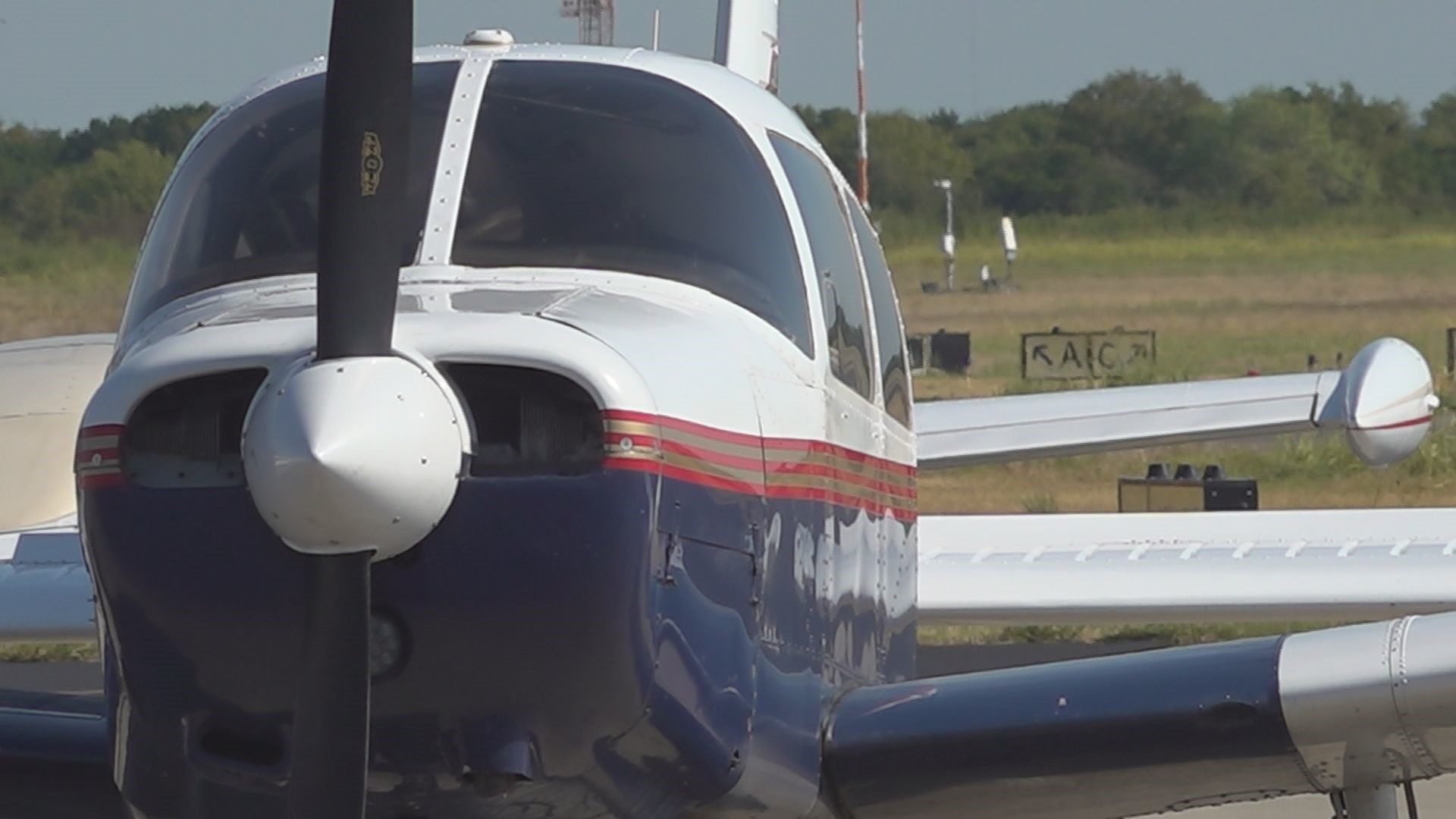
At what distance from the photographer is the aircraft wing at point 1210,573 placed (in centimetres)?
676

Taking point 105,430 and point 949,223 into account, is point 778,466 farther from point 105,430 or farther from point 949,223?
point 949,223

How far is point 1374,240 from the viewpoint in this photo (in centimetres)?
4034

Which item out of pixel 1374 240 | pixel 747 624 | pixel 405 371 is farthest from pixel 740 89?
pixel 1374 240

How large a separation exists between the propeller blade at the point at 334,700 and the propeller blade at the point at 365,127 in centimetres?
48

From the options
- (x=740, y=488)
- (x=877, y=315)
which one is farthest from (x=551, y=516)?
(x=877, y=315)

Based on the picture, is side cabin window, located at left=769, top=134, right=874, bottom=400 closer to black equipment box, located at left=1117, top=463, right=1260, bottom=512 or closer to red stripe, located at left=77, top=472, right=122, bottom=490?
red stripe, located at left=77, top=472, right=122, bottom=490

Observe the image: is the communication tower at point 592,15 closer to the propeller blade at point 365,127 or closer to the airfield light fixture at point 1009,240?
the propeller blade at point 365,127

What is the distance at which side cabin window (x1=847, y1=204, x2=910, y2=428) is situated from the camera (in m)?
5.46

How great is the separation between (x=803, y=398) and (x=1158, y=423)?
15.5ft

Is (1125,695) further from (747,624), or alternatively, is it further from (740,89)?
(740,89)

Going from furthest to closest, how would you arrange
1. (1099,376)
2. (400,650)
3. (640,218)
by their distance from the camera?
(1099,376) < (640,218) < (400,650)

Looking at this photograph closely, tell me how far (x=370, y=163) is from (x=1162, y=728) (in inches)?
71.4

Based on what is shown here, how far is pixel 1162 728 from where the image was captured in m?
4.42

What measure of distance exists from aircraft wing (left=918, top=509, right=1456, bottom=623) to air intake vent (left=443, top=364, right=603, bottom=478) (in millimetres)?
3398
